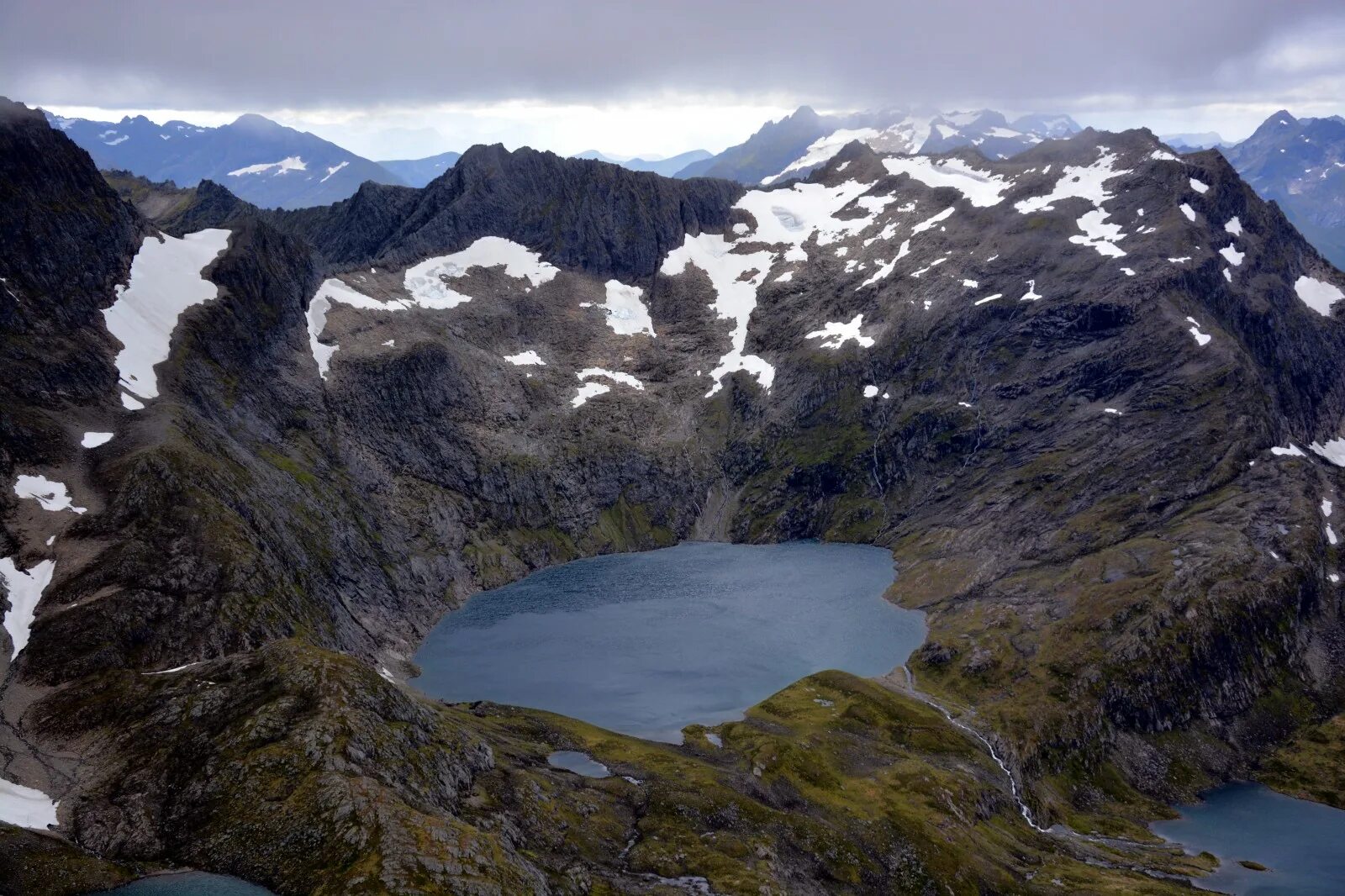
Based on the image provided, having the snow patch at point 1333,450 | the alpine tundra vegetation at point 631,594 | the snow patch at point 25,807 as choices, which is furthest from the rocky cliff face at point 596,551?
the snow patch at point 25,807

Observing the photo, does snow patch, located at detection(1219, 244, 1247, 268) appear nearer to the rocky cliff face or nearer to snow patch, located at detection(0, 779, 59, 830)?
the rocky cliff face

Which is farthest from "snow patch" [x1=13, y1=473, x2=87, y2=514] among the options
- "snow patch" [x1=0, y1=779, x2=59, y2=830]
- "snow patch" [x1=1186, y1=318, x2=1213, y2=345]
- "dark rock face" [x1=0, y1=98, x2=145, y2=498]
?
"snow patch" [x1=1186, y1=318, x2=1213, y2=345]

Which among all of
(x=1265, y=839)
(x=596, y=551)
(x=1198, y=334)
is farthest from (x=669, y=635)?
(x=1198, y=334)

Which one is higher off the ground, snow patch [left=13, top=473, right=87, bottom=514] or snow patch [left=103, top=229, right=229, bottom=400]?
snow patch [left=103, top=229, right=229, bottom=400]

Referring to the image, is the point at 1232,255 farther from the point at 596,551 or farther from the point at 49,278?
the point at 49,278

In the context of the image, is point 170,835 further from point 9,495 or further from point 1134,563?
point 1134,563

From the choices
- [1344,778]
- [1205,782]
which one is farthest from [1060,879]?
[1344,778]
